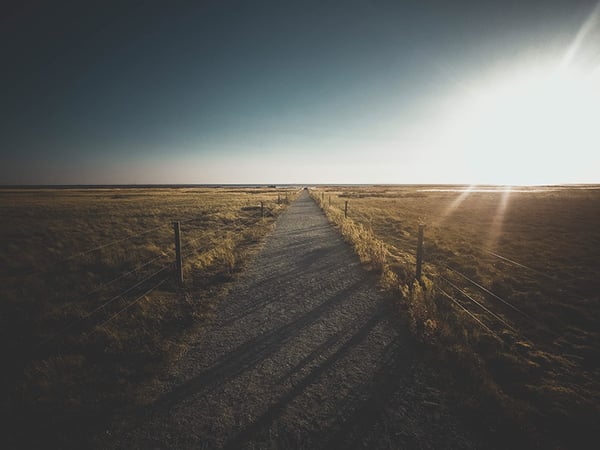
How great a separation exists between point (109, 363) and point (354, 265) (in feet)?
21.1

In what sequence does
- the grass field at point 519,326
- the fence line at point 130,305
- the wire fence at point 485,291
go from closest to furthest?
1. the grass field at point 519,326
2. the fence line at point 130,305
3. the wire fence at point 485,291

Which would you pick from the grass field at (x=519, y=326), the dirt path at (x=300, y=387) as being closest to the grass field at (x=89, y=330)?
the dirt path at (x=300, y=387)

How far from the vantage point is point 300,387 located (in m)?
3.08

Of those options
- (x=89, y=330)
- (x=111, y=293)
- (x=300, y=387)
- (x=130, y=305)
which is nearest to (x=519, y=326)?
(x=300, y=387)

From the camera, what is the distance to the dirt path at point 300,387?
97.0 inches

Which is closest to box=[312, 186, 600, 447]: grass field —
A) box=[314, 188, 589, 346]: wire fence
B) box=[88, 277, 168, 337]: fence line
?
box=[314, 188, 589, 346]: wire fence

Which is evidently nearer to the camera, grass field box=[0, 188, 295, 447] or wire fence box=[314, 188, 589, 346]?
grass field box=[0, 188, 295, 447]

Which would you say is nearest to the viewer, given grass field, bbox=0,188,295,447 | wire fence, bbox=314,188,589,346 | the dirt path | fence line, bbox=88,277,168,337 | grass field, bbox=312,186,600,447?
the dirt path

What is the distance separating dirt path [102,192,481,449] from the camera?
2465mm

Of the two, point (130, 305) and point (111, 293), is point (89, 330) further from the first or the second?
point (111, 293)

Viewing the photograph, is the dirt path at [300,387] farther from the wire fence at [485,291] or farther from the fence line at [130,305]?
the fence line at [130,305]

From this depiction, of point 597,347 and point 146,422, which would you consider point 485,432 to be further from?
point 597,347

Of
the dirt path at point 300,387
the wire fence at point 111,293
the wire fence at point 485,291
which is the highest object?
the dirt path at point 300,387

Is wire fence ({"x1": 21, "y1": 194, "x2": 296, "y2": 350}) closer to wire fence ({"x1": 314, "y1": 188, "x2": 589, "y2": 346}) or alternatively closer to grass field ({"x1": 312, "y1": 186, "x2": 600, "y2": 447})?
grass field ({"x1": 312, "y1": 186, "x2": 600, "y2": 447})
